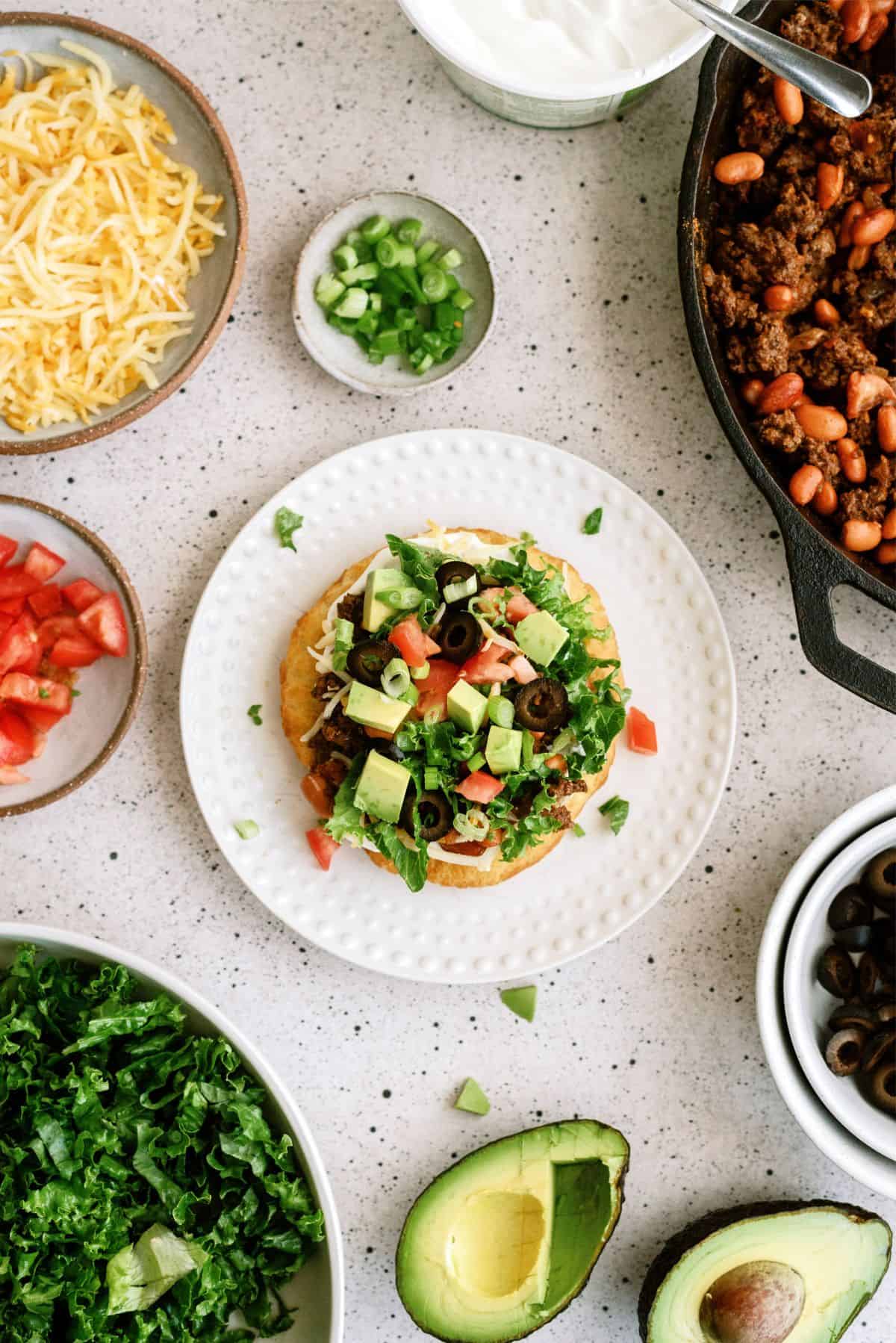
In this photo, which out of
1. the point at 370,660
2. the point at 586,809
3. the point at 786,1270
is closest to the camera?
the point at 370,660

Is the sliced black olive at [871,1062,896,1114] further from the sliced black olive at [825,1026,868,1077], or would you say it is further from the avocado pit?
the avocado pit

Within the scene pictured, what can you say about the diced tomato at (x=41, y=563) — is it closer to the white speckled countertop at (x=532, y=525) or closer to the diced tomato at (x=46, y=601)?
the diced tomato at (x=46, y=601)

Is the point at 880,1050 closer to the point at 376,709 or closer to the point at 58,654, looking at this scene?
the point at 376,709

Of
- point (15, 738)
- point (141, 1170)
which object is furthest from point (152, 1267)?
point (15, 738)

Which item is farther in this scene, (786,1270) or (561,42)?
(786,1270)

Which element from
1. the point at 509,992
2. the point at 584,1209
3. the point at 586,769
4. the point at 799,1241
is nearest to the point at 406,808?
the point at 586,769

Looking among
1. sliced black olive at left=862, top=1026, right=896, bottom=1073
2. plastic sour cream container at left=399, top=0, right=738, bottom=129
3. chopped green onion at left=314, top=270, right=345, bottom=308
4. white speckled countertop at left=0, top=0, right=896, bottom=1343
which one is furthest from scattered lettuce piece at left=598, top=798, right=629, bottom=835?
plastic sour cream container at left=399, top=0, right=738, bottom=129

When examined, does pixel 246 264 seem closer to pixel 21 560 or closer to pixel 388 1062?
pixel 21 560
